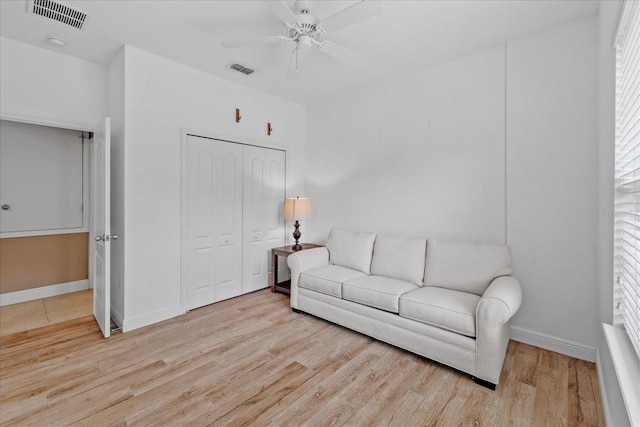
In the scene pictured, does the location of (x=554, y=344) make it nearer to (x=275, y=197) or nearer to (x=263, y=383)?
(x=263, y=383)

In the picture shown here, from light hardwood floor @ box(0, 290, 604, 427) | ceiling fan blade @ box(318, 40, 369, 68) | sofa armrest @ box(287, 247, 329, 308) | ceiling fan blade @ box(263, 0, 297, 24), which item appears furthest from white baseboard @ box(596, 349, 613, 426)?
ceiling fan blade @ box(263, 0, 297, 24)

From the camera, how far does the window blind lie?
1.32 metres

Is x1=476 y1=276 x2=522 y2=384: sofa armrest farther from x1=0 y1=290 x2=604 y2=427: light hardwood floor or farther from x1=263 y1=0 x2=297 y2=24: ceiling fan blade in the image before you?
x1=263 y1=0 x2=297 y2=24: ceiling fan blade

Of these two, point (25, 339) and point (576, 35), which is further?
point (25, 339)

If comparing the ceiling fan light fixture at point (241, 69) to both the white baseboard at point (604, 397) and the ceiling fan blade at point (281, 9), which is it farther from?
the white baseboard at point (604, 397)

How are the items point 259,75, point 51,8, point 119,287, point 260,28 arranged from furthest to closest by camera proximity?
point 259,75, point 119,287, point 260,28, point 51,8

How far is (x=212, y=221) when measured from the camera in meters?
3.64

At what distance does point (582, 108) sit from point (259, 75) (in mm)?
3066

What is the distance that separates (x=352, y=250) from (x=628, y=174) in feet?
7.85

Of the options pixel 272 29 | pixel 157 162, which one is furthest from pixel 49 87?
pixel 272 29

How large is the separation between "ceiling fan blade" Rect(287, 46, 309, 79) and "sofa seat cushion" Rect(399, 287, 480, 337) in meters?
2.11

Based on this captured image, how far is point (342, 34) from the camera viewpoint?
2646 millimetres

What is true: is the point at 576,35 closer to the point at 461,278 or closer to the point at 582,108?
the point at 582,108

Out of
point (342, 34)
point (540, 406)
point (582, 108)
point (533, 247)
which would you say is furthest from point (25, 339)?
point (582, 108)
